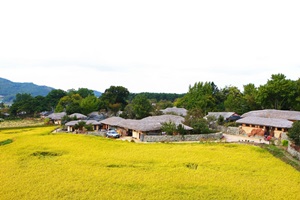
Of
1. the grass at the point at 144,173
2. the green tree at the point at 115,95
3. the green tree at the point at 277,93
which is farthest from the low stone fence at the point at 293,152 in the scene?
the green tree at the point at 115,95

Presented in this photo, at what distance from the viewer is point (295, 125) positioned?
28.8 meters

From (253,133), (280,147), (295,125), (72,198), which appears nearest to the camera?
(72,198)

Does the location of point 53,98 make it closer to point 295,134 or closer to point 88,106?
point 88,106

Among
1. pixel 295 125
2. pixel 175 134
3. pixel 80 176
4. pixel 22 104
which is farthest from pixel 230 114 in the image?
pixel 22 104

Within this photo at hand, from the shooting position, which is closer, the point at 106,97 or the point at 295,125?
the point at 295,125

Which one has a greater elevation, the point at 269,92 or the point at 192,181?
the point at 269,92

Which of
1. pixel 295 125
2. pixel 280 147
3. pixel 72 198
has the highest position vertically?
pixel 295 125

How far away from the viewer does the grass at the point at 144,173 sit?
17.2m

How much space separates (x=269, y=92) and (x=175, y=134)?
35.2 meters

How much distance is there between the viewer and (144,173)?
850 inches

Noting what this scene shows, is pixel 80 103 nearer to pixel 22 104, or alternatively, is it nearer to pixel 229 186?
pixel 22 104

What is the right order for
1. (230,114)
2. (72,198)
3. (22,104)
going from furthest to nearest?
(22,104)
(230,114)
(72,198)

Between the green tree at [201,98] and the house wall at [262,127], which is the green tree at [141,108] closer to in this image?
the green tree at [201,98]

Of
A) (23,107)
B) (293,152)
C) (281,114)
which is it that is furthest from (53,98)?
(293,152)
